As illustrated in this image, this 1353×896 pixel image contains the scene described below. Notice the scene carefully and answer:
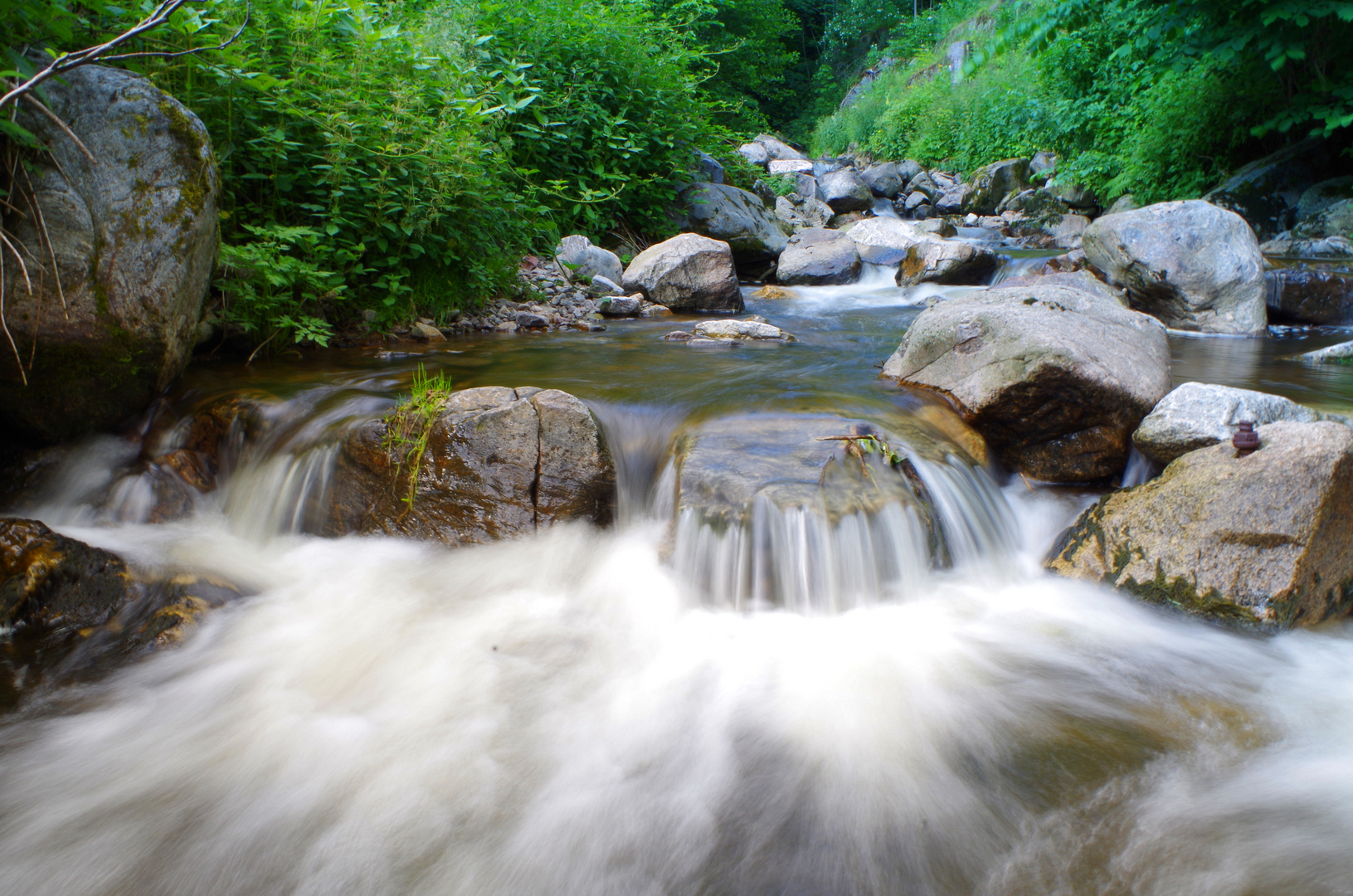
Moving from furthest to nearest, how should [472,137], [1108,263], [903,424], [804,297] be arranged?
[804,297]
[1108,263]
[472,137]
[903,424]

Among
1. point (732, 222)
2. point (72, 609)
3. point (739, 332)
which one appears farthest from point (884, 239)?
point (72, 609)

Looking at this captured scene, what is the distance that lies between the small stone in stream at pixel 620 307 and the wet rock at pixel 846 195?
12.0m

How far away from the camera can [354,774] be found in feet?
7.02

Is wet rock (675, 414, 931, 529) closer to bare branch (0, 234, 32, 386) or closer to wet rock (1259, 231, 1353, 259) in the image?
bare branch (0, 234, 32, 386)

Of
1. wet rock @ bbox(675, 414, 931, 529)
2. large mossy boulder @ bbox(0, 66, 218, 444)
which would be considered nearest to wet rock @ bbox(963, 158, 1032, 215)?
wet rock @ bbox(675, 414, 931, 529)

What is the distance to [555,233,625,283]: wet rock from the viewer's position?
26.1ft

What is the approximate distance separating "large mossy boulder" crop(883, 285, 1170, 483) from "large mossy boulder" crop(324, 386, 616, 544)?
202 centimetres

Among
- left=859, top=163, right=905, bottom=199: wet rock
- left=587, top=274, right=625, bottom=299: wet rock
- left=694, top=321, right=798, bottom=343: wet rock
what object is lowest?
left=694, top=321, right=798, bottom=343: wet rock

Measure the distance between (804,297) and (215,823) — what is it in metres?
7.96

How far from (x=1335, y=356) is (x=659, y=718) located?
5581 millimetres

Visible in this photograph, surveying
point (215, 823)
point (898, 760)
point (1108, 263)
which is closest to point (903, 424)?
point (898, 760)

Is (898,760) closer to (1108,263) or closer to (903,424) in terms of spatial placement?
(903,424)

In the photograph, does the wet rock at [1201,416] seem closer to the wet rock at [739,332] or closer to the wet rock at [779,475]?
the wet rock at [779,475]

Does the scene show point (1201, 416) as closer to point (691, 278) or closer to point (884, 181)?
point (691, 278)
